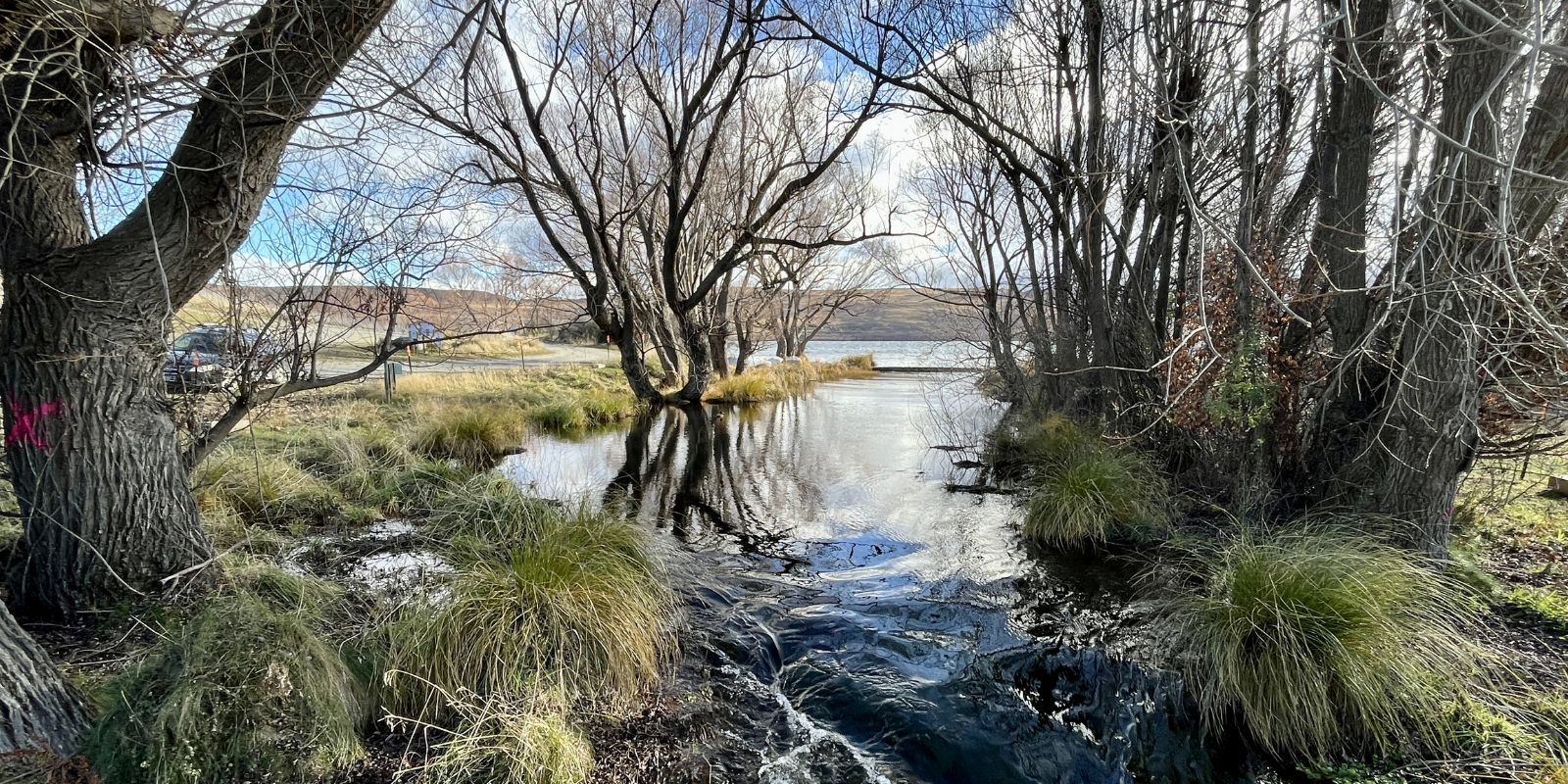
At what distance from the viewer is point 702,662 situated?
382 centimetres

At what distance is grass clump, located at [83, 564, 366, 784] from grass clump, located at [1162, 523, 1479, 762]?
381 centimetres

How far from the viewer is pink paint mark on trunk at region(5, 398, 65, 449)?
3.03 metres

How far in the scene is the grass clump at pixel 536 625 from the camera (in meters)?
3.02

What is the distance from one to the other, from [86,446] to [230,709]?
1713 mm

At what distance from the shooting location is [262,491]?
541cm

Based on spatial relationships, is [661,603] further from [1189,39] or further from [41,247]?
[1189,39]

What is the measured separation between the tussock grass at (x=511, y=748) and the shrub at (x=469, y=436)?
6.13m

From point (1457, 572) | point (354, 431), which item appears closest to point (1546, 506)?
point (1457, 572)

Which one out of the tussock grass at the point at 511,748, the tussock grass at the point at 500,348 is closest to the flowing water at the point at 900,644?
the tussock grass at the point at 511,748

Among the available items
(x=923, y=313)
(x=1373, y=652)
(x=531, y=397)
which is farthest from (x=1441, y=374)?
(x=923, y=313)

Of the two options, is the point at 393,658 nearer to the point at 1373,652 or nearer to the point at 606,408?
the point at 1373,652

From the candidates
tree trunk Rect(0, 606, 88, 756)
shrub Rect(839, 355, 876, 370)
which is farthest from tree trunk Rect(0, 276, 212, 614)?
shrub Rect(839, 355, 876, 370)

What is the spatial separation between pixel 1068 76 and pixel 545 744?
8147 mm

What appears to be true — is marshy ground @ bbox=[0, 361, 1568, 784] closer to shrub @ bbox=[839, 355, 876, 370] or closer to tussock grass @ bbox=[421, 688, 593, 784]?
tussock grass @ bbox=[421, 688, 593, 784]
